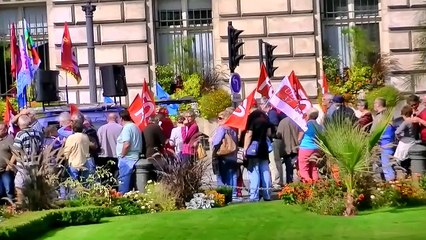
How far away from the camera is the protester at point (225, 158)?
2286cm

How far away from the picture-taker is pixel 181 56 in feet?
118

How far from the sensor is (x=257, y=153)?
22.1 metres

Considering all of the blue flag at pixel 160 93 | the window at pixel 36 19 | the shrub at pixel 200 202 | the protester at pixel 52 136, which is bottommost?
the shrub at pixel 200 202

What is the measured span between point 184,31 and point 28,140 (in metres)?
16.3

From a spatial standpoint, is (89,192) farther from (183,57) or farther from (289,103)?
(183,57)

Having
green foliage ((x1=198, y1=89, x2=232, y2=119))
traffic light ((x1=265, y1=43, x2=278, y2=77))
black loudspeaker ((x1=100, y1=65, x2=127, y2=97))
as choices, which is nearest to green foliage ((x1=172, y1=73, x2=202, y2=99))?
green foliage ((x1=198, y1=89, x2=232, y2=119))

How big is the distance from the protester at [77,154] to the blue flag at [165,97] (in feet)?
32.1

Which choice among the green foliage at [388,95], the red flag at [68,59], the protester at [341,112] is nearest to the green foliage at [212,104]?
the red flag at [68,59]

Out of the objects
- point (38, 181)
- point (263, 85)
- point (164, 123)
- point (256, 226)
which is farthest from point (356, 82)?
point (256, 226)

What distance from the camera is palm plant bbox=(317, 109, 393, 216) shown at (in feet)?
60.3

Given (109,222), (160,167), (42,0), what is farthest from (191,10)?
(109,222)

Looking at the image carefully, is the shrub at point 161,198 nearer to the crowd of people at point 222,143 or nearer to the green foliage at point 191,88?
the crowd of people at point 222,143

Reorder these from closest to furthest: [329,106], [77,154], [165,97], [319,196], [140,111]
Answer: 1. [319,196]
2. [77,154]
3. [329,106]
4. [140,111]
5. [165,97]

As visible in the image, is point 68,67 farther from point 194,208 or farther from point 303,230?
point 303,230
